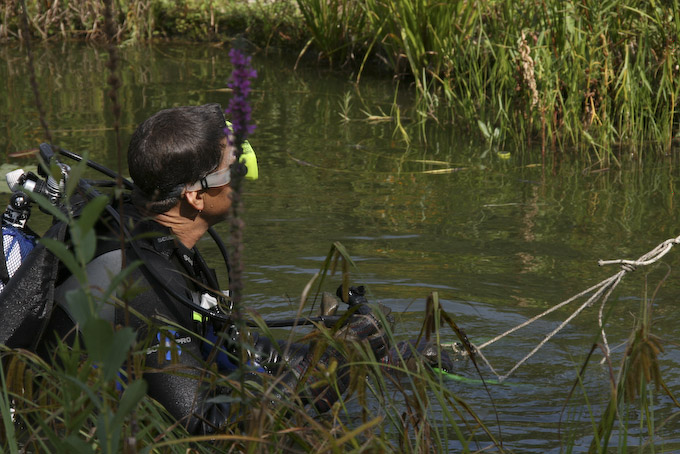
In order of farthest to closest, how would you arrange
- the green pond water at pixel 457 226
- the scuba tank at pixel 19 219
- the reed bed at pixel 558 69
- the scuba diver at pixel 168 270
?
the reed bed at pixel 558 69 < the green pond water at pixel 457 226 < the scuba tank at pixel 19 219 < the scuba diver at pixel 168 270

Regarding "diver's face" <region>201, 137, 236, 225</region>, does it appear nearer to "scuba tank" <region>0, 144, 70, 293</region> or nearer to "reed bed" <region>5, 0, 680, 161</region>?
"scuba tank" <region>0, 144, 70, 293</region>

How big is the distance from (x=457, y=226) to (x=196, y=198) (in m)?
→ 2.54

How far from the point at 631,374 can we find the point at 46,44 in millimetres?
9561

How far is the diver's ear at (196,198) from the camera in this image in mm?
2580

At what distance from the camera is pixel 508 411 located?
3.17 metres

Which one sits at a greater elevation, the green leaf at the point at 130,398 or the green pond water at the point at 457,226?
the green leaf at the point at 130,398

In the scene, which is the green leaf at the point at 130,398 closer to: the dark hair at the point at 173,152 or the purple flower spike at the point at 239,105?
the purple flower spike at the point at 239,105

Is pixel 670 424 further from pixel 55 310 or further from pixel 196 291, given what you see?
pixel 55 310

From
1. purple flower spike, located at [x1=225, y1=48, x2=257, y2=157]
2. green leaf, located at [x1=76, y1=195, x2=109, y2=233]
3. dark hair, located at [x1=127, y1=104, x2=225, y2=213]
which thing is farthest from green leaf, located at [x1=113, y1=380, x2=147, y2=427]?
dark hair, located at [x1=127, y1=104, x2=225, y2=213]

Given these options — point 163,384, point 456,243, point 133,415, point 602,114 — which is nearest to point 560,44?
A: point 602,114

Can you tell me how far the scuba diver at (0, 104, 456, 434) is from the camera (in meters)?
2.26

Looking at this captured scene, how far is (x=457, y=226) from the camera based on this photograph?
4.91m

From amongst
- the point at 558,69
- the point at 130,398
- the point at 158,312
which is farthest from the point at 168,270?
the point at 558,69

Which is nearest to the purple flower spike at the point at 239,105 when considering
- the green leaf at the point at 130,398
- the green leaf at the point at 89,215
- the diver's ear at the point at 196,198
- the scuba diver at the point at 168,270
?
the green leaf at the point at 89,215
